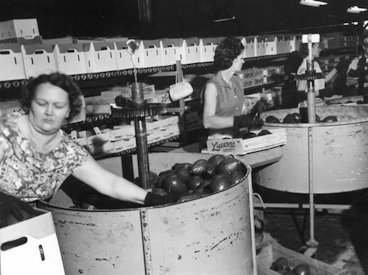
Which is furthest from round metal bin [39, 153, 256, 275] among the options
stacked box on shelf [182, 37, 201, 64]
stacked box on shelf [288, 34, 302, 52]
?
stacked box on shelf [288, 34, 302, 52]

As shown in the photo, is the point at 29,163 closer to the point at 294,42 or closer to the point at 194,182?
the point at 194,182

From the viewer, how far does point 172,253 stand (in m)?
2.16

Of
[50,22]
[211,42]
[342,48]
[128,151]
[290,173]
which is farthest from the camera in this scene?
[342,48]

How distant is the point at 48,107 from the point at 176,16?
6334 mm

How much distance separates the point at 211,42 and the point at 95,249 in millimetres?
Result: 3984

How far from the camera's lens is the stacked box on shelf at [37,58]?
3543mm

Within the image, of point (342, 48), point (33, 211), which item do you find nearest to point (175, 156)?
point (33, 211)

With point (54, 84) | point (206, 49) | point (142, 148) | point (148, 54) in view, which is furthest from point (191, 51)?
point (54, 84)

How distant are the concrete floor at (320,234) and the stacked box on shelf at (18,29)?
310cm

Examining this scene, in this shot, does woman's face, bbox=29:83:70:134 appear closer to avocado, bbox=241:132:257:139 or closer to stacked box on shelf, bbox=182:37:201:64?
avocado, bbox=241:132:257:139

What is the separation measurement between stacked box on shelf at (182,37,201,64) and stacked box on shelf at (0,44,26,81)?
218 cm

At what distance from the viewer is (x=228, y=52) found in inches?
137

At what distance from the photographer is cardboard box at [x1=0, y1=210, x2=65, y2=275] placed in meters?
1.58

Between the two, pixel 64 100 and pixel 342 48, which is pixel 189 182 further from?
pixel 342 48
